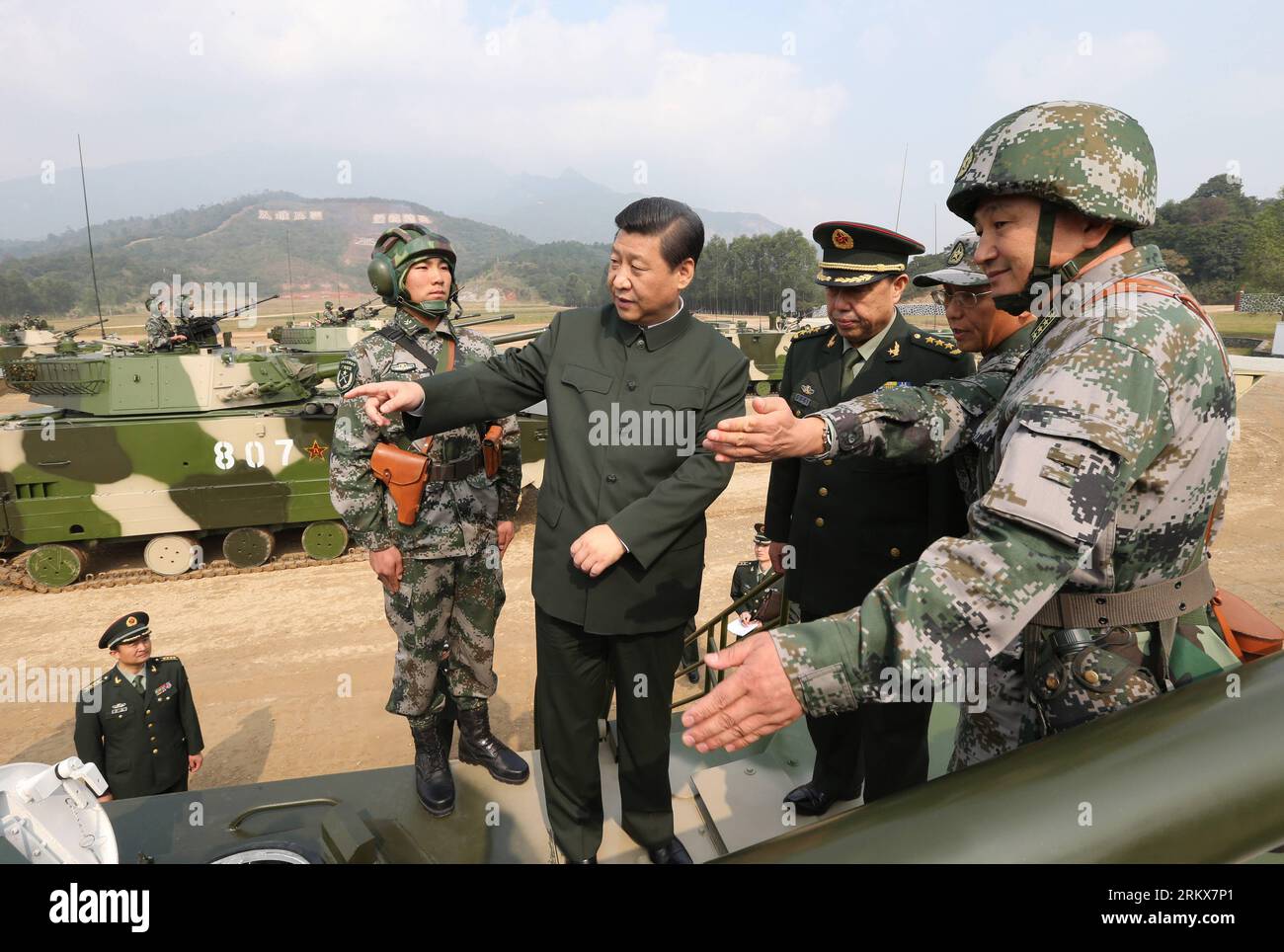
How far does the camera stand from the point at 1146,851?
0.89 metres

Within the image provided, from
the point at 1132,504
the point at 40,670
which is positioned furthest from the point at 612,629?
the point at 40,670

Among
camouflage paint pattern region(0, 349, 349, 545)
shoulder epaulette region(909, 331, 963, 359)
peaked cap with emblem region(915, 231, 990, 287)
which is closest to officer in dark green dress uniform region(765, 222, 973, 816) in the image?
shoulder epaulette region(909, 331, 963, 359)

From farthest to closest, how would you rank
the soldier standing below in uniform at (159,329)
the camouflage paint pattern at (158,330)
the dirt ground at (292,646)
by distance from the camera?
the camouflage paint pattern at (158,330) < the soldier standing below in uniform at (159,329) < the dirt ground at (292,646)

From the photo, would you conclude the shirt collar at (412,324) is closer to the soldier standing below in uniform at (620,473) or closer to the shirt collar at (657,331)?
the soldier standing below in uniform at (620,473)

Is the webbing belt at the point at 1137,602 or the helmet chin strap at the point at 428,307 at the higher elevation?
the helmet chin strap at the point at 428,307

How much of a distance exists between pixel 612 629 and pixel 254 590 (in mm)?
7952

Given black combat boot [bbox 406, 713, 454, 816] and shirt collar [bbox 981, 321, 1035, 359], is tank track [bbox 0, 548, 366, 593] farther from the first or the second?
shirt collar [bbox 981, 321, 1035, 359]

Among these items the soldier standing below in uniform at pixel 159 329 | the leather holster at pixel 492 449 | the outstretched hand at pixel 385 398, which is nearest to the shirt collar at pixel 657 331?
the outstretched hand at pixel 385 398

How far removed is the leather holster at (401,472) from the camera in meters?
2.99

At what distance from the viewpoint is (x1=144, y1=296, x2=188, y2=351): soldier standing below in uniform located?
1340cm

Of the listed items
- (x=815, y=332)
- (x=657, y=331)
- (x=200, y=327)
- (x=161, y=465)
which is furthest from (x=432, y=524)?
(x=200, y=327)

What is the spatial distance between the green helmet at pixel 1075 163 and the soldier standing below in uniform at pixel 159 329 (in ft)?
47.6

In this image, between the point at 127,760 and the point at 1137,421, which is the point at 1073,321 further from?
the point at 127,760

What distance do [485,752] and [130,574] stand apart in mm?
8124
